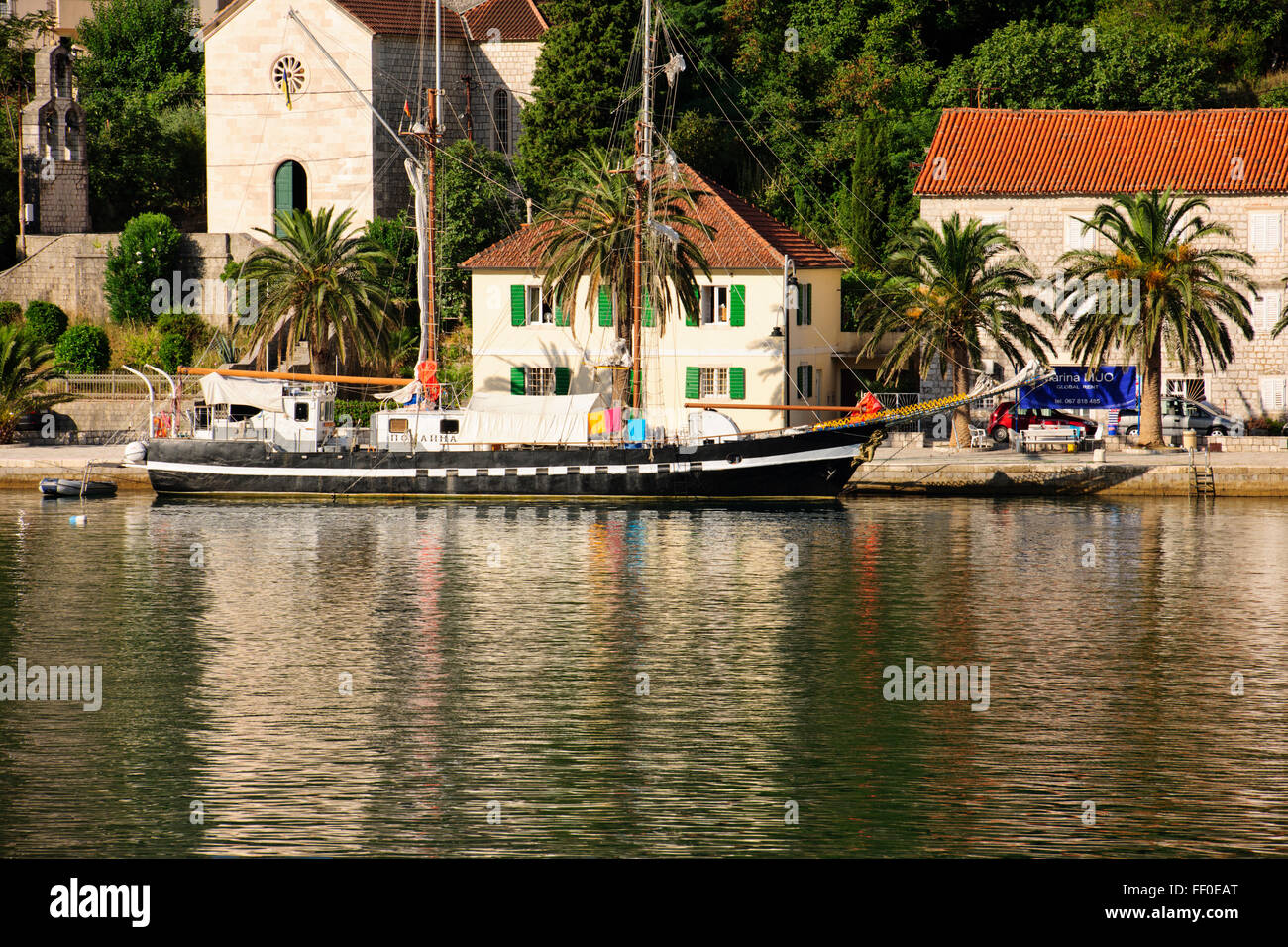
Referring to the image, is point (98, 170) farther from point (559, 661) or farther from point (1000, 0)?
point (559, 661)

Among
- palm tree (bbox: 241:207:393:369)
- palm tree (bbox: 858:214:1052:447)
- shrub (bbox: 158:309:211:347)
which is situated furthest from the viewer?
shrub (bbox: 158:309:211:347)

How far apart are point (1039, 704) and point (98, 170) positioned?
2426 inches

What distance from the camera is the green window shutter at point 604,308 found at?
210 feet

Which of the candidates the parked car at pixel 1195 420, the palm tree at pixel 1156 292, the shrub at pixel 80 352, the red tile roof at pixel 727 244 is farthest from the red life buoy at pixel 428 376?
the parked car at pixel 1195 420

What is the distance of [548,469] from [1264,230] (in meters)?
29.3

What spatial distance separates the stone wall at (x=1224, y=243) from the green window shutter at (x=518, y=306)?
15887 millimetres

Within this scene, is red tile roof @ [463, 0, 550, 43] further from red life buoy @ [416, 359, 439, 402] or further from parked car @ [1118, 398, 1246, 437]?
parked car @ [1118, 398, 1246, 437]

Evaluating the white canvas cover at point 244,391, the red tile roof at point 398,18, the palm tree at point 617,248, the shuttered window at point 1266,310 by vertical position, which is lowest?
the white canvas cover at point 244,391

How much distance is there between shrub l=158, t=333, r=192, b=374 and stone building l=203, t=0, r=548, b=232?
955 cm

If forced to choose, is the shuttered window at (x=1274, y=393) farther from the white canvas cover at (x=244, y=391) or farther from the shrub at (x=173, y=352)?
the shrub at (x=173, y=352)

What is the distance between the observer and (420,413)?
190ft

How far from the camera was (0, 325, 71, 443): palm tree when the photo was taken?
61.2m

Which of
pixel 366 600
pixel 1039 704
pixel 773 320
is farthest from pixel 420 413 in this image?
pixel 1039 704

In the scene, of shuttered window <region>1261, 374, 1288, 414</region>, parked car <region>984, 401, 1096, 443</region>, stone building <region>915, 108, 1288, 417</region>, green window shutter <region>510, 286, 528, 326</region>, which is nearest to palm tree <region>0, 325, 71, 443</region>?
green window shutter <region>510, 286, 528, 326</region>
